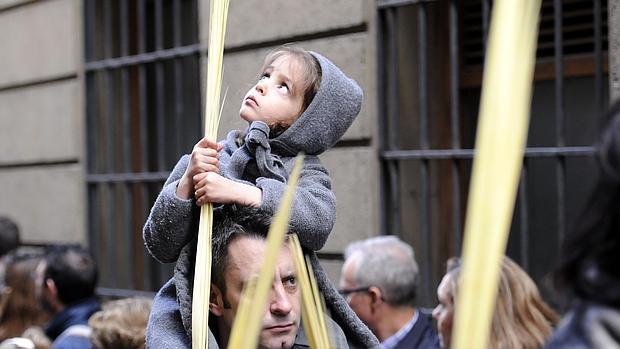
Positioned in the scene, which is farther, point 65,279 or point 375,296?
point 65,279

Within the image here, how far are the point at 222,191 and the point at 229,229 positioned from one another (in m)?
0.11

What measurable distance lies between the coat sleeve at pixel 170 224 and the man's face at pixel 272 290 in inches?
3.7

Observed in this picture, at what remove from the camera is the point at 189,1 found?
25.4 feet

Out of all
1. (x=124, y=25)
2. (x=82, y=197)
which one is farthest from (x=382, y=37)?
(x=82, y=197)

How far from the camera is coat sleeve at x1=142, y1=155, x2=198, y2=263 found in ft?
8.07

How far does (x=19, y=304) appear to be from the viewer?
587cm

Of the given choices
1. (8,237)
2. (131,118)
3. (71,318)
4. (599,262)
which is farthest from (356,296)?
(131,118)

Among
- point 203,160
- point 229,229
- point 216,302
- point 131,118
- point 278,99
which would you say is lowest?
point 216,302

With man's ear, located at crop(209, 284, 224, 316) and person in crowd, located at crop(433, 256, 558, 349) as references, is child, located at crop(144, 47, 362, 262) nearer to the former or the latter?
man's ear, located at crop(209, 284, 224, 316)

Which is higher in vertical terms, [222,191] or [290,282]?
[222,191]

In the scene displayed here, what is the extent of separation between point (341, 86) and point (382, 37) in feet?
11.9

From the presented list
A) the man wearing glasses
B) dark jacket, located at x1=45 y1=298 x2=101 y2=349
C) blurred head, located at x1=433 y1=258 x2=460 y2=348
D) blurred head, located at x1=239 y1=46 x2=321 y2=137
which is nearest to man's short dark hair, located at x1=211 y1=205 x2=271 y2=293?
blurred head, located at x1=239 y1=46 x2=321 y2=137

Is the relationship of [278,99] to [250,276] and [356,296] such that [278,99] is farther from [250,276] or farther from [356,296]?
[356,296]

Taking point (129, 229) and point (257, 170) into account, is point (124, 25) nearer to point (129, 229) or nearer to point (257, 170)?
point (129, 229)
